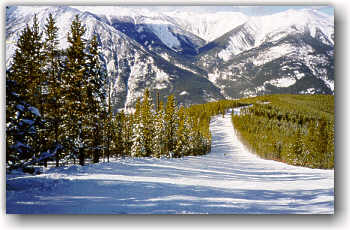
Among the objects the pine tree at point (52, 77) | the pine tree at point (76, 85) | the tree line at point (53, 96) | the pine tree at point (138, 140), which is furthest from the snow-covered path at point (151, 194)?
the pine tree at point (138, 140)

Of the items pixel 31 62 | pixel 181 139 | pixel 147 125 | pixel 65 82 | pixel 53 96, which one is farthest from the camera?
pixel 181 139

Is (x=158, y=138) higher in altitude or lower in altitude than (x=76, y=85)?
lower

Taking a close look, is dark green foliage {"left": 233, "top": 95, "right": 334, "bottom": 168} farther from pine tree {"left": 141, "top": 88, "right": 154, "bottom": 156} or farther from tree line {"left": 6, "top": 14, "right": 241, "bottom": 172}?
pine tree {"left": 141, "top": 88, "right": 154, "bottom": 156}

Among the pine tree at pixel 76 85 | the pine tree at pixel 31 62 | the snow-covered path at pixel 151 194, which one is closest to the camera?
the snow-covered path at pixel 151 194

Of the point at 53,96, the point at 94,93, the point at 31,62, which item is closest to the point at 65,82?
the point at 53,96

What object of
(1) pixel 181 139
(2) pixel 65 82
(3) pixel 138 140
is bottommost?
(1) pixel 181 139

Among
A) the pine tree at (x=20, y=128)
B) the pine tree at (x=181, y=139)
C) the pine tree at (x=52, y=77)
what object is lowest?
the pine tree at (x=181, y=139)

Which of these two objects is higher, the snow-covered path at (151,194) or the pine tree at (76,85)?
the pine tree at (76,85)

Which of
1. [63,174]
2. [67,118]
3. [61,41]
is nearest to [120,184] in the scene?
[63,174]

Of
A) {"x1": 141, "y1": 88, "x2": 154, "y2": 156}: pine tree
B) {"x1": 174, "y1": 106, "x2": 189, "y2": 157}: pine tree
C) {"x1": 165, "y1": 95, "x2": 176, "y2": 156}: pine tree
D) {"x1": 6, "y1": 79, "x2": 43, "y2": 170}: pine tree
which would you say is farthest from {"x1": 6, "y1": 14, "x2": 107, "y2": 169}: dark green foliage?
{"x1": 174, "y1": 106, "x2": 189, "y2": 157}: pine tree

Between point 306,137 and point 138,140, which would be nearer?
point 306,137

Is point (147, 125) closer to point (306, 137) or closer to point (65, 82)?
point (65, 82)

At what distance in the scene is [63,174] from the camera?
23.0 feet

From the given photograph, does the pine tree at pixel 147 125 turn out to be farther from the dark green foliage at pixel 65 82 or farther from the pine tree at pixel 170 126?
the dark green foliage at pixel 65 82
